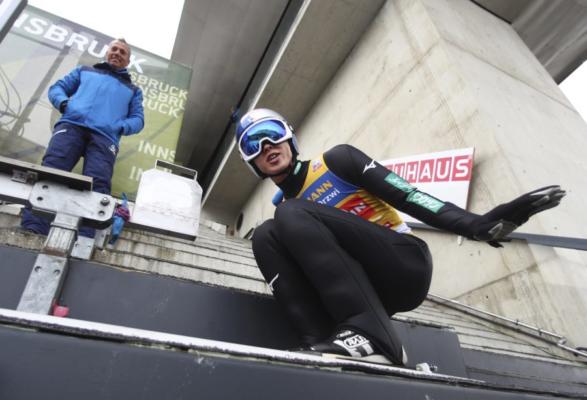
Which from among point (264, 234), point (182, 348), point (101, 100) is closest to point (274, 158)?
point (264, 234)

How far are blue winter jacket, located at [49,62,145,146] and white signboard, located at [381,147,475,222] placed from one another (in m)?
2.93

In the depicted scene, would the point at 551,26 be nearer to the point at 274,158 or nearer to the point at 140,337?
the point at 274,158

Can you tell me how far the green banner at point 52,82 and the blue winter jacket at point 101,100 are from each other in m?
1.40

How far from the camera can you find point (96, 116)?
2896 millimetres

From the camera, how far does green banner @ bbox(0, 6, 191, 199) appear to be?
4324mm

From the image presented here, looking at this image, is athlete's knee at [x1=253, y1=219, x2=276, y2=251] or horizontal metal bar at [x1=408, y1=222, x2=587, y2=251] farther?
horizontal metal bar at [x1=408, y1=222, x2=587, y2=251]

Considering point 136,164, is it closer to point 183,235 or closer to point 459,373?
point 183,235

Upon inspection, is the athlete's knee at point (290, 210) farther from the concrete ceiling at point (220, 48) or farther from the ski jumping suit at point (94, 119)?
the concrete ceiling at point (220, 48)

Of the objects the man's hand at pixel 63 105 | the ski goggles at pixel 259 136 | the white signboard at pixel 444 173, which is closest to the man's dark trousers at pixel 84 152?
the man's hand at pixel 63 105

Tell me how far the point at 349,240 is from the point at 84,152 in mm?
2379

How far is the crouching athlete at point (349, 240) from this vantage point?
47.1 inches

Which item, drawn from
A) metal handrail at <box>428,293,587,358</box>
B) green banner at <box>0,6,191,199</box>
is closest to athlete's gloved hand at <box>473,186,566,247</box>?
metal handrail at <box>428,293,587,358</box>

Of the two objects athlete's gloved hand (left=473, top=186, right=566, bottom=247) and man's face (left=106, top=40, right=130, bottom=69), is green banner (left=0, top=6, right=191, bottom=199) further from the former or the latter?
athlete's gloved hand (left=473, top=186, right=566, bottom=247)

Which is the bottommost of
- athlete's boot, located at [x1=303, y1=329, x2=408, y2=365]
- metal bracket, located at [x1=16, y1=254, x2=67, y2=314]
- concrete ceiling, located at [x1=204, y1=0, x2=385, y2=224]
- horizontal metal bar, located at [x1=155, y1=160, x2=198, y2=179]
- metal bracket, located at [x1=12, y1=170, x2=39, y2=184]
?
athlete's boot, located at [x1=303, y1=329, x2=408, y2=365]
